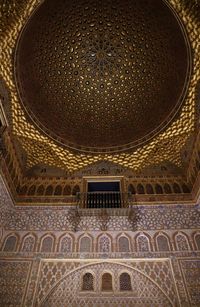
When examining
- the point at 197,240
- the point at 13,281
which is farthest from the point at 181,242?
the point at 13,281

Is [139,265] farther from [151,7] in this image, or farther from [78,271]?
[151,7]

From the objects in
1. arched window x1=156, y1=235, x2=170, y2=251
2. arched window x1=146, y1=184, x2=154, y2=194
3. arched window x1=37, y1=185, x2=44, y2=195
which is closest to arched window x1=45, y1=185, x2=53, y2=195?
arched window x1=37, y1=185, x2=44, y2=195

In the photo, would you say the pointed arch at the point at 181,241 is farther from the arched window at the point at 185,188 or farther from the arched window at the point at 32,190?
the arched window at the point at 32,190

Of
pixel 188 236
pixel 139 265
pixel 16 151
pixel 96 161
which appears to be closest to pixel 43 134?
pixel 16 151

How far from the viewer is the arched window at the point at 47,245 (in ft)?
17.4

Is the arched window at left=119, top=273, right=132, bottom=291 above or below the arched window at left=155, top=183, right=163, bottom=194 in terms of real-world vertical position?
below

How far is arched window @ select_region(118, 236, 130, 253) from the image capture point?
5287 mm

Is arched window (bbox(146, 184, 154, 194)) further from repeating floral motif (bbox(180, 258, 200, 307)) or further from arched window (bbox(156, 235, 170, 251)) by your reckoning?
repeating floral motif (bbox(180, 258, 200, 307))

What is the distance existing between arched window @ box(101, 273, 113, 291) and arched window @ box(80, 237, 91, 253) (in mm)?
683

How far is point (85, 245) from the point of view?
5391mm

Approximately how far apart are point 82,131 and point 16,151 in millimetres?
2123

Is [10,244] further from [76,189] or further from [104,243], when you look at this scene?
[104,243]

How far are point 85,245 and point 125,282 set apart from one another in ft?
4.00

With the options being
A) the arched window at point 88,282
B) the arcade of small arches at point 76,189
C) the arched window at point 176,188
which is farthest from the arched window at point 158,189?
the arched window at point 88,282
